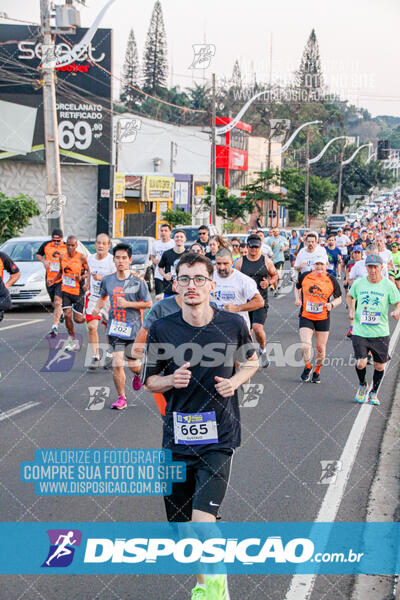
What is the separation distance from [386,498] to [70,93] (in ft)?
116

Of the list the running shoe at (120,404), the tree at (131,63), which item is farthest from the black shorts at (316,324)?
the tree at (131,63)

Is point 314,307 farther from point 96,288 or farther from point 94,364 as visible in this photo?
point 96,288

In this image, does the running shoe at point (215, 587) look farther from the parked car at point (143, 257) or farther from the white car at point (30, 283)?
the parked car at point (143, 257)

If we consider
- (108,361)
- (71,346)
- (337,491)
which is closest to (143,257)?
(71,346)

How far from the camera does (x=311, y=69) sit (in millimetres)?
116438

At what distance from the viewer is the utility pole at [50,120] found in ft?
66.1

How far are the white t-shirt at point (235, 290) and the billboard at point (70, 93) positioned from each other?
30.5 metres

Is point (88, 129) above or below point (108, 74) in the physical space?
below

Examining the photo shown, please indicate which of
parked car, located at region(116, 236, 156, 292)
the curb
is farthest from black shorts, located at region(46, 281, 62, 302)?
parked car, located at region(116, 236, 156, 292)

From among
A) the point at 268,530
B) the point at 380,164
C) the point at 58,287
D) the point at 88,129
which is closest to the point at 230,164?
the point at 88,129

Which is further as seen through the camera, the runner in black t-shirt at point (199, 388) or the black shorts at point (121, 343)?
the black shorts at point (121, 343)

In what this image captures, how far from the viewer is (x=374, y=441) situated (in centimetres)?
816

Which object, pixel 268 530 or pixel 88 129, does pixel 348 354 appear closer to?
pixel 268 530

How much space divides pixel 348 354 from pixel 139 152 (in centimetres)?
4967
